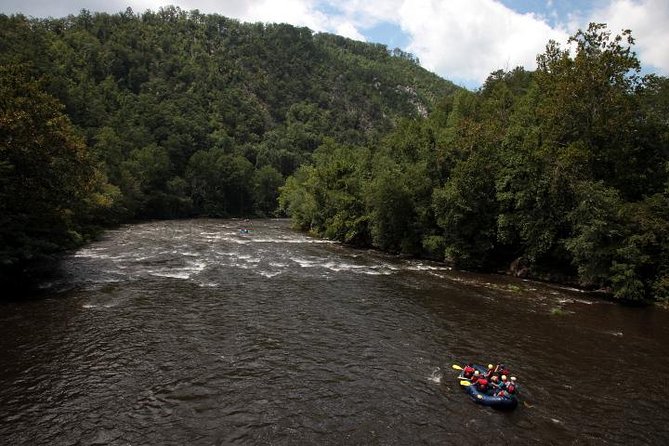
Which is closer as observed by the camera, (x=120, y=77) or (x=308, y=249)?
(x=308, y=249)

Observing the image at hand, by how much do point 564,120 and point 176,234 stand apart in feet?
171

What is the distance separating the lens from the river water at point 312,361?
15.5 meters

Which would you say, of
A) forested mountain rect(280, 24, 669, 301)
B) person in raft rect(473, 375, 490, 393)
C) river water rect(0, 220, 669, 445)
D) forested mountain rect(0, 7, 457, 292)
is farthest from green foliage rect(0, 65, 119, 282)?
forested mountain rect(280, 24, 669, 301)

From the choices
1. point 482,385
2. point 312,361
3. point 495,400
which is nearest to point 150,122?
point 312,361

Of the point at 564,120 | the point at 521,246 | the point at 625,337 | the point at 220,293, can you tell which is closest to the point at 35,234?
the point at 220,293

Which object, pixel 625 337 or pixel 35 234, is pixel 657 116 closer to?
pixel 625 337

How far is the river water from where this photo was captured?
1555 cm

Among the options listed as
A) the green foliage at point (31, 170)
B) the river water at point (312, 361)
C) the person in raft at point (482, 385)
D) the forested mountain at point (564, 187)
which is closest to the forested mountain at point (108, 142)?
the green foliage at point (31, 170)

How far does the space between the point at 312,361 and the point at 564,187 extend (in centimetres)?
2946

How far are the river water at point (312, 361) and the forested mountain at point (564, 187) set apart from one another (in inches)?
180

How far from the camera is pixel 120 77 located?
568 feet

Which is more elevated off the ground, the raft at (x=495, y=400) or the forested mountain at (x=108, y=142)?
the forested mountain at (x=108, y=142)

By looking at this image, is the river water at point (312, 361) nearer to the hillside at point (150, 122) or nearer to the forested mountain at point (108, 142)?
the forested mountain at point (108, 142)

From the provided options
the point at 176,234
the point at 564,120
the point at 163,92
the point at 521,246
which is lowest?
the point at 176,234
